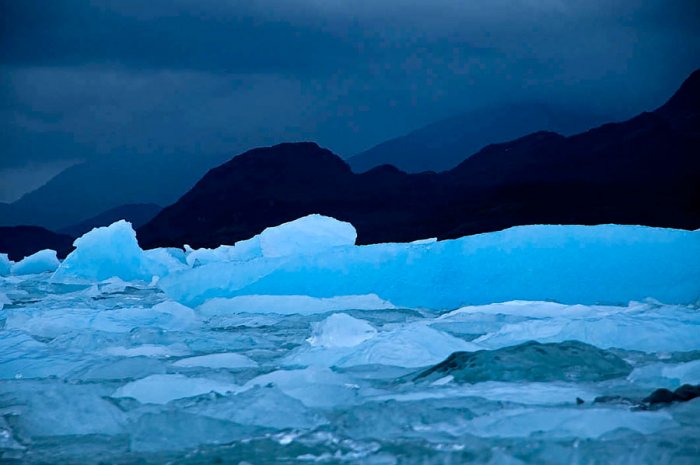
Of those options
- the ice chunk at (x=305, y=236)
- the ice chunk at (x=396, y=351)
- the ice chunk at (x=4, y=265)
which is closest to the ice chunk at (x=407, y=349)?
the ice chunk at (x=396, y=351)

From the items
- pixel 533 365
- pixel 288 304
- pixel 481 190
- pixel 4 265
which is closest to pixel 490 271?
pixel 288 304

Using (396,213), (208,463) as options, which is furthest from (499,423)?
(396,213)

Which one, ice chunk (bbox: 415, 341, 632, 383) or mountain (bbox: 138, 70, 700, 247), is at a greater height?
mountain (bbox: 138, 70, 700, 247)

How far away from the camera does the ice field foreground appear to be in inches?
121

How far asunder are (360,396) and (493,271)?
17.6 feet

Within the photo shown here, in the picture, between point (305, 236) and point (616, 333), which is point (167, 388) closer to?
point (616, 333)

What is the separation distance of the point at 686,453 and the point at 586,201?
154ft

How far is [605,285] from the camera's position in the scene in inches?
341

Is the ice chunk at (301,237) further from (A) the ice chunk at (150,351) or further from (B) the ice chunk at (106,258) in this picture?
(A) the ice chunk at (150,351)

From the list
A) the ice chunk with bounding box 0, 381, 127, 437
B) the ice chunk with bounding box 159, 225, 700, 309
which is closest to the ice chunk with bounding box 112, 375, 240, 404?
the ice chunk with bounding box 0, 381, 127, 437

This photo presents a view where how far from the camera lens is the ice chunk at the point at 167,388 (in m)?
4.07

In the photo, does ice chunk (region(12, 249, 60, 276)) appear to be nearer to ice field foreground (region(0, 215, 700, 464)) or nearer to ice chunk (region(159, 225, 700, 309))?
ice field foreground (region(0, 215, 700, 464))

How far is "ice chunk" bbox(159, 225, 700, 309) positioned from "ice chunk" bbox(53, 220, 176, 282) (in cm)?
734

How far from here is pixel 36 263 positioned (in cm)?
2631
